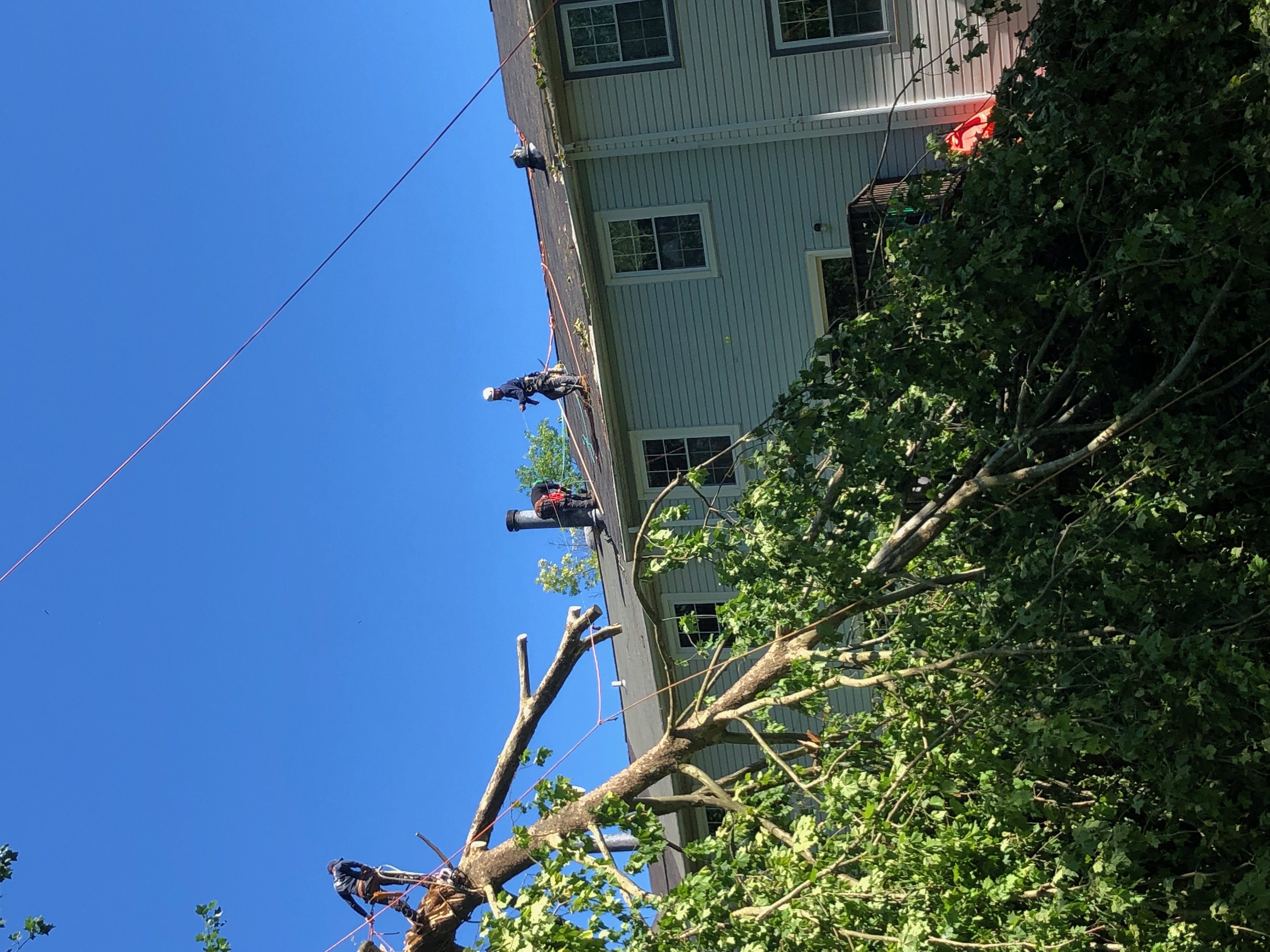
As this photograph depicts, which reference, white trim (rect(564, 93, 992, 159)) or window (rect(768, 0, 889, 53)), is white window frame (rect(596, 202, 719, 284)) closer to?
white trim (rect(564, 93, 992, 159))

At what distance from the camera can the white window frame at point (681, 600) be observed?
52.6 ft

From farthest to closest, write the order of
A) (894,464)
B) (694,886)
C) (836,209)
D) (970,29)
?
(836,209), (970,29), (894,464), (694,886)

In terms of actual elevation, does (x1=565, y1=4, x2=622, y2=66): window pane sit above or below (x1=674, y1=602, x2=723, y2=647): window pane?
above

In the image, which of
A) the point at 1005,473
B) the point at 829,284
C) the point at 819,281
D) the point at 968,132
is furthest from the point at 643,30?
the point at 1005,473

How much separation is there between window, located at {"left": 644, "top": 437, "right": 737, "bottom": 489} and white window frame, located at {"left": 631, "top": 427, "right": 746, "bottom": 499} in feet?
0.12

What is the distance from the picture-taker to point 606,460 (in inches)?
603

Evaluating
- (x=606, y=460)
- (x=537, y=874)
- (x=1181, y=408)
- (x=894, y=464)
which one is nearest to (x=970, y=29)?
(x=1181, y=408)

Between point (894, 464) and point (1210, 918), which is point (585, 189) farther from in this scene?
point (1210, 918)

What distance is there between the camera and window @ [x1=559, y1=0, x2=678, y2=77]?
13.1 metres

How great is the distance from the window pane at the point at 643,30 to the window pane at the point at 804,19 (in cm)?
157

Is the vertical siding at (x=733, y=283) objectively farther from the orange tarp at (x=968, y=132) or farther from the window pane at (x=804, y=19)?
the window pane at (x=804, y=19)

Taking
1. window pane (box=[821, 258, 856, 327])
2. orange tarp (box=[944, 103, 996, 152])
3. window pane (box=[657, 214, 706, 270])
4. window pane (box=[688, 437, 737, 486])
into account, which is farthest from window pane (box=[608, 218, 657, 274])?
orange tarp (box=[944, 103, 996, 152])

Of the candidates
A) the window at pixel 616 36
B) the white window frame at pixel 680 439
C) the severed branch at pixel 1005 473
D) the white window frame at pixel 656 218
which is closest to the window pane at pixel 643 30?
the window at pixel 616 36

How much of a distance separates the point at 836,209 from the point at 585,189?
3600 mm
